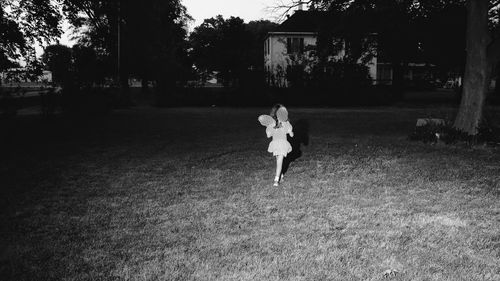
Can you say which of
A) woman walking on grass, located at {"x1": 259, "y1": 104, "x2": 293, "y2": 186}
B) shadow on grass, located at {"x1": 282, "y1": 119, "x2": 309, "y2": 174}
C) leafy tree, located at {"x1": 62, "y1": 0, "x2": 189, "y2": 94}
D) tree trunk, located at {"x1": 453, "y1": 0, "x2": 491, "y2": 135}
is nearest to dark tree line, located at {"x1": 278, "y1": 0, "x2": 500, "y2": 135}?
tree trunk, located at {"x1": 453, "y1": 0, "x2": 491, "y2": 135}

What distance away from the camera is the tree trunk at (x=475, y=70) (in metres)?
13.6

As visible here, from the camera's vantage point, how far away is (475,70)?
45.5 ft

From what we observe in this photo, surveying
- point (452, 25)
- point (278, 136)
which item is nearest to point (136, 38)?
point (452, 25)

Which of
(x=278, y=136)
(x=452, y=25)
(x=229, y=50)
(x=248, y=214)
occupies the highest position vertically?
(x=229, y=50)

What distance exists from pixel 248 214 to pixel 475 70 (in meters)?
11.1

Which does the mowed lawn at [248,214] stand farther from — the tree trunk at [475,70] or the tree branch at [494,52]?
the tree branch at [494,52]

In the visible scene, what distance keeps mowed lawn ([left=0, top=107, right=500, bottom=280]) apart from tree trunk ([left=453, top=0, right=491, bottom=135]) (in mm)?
1779

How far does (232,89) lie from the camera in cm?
3450

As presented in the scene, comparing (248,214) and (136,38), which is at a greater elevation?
(136,38)

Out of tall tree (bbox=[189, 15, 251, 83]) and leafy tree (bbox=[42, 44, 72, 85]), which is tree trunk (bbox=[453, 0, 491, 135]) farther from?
tall tree (bbox=[189, 15, 251, 83])

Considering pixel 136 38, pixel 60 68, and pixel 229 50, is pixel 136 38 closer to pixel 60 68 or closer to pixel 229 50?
pixel 60 68

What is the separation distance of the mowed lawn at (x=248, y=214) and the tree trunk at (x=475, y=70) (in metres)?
1.78

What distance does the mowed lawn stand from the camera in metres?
4.49

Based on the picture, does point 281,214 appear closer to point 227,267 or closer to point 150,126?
point 227,267
